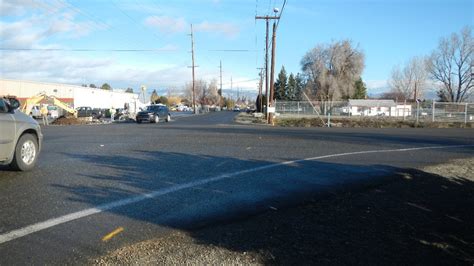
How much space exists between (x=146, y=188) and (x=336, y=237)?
361cm

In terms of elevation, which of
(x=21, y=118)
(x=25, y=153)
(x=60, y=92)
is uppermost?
(x=60, y=92)

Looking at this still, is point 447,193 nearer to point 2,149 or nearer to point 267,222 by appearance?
point 267,222

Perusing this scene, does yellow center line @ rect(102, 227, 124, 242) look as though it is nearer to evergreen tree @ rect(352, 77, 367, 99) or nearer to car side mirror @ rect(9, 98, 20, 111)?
car side mirror @ rect(9, 98, 20, 111)

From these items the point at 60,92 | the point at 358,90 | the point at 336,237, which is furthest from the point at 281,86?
the point at 336,237

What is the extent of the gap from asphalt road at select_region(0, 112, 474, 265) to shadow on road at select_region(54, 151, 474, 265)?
0.04m

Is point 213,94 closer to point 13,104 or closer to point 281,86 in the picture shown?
point 281,86

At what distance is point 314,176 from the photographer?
947cm

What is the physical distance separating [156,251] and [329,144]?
12.7 m

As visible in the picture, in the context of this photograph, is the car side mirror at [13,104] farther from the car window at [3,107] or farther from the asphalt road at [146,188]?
the asphalt road at [146,188]

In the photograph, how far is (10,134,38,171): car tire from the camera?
29.4 feet

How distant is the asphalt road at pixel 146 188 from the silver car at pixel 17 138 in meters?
0.29

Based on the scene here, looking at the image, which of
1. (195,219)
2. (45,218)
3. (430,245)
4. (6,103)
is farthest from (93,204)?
(430,245)

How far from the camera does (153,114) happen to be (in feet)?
135

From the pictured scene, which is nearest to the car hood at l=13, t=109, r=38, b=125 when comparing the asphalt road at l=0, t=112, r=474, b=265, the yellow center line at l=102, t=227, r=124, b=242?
the asphalt road at l=0, t=112, r=474, b=265
